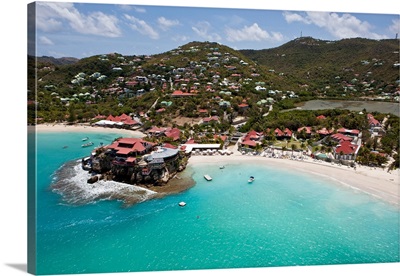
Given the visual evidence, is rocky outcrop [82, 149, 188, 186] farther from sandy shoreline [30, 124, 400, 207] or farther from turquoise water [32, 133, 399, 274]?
turquoise water [32, 133, 399, 274]

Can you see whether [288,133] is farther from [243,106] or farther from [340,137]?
[243,106]

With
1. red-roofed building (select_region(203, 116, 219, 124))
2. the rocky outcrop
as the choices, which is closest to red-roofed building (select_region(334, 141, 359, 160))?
the rocky outcrop

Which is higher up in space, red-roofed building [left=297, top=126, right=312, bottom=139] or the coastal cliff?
red-roofed building [left=297, top=126, right=312, bottom=139]

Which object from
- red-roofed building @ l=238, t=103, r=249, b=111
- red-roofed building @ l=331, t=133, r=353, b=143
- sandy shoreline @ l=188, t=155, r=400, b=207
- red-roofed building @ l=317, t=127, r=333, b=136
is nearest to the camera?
sandy shoreline @ l=188, t=155, r=400, b=207

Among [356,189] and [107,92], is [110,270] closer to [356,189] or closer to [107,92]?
[356,189]

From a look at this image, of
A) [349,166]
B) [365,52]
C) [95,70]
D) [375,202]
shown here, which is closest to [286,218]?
[375,202]

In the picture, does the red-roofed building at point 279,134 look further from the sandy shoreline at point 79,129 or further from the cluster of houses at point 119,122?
the cluster of houses at point 119,122
